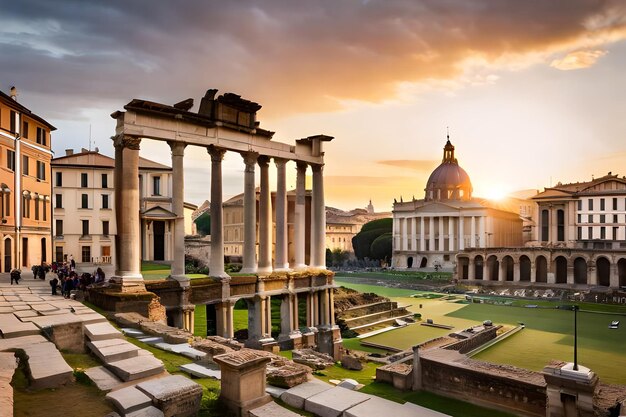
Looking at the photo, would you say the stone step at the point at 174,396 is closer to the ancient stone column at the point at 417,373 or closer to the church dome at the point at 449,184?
the ancient stone column at the point at 417,373

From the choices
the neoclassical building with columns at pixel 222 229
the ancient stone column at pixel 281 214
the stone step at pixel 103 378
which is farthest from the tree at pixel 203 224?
the stone step at pixel 103 378

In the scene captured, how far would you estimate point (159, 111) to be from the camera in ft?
62.4

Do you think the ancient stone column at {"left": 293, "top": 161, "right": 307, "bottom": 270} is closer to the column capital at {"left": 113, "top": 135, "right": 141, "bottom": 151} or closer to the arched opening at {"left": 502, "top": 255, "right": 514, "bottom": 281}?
the column capital at {"left": 113, "top": 135, "right": 141, "bottom": 151}

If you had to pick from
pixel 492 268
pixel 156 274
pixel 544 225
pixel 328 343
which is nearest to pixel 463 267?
pixel 492 268

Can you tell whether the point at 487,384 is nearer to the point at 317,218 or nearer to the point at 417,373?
the point at 417,373

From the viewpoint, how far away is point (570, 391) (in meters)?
12.2

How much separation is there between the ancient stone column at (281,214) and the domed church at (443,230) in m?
69.7

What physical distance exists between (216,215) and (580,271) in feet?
198

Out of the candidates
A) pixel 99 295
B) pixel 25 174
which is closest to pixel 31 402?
pixel 99 295

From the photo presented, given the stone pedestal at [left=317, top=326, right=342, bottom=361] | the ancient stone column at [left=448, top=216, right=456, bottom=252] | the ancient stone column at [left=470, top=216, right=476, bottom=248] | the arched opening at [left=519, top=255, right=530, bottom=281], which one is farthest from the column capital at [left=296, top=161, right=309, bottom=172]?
the ancient stone column at [left=448, top=216, right=456, bottom=252]

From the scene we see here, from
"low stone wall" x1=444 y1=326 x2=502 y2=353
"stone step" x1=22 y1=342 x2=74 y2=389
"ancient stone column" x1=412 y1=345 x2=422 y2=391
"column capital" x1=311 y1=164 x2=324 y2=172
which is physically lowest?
"low stone wall" x1=444 y1=326 x2=502 y2=353

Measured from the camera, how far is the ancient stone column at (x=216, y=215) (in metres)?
21.2

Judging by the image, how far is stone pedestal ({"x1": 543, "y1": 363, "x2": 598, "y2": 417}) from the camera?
11.9m

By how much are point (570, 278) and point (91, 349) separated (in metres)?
64.8
